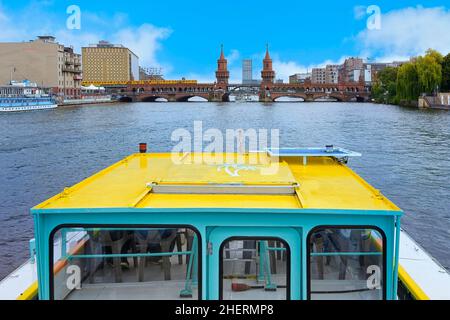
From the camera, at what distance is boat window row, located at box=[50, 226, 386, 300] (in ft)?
11.7

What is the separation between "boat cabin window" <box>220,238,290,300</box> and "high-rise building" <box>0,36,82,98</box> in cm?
9751

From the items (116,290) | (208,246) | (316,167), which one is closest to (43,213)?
(116,290)

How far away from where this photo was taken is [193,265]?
11.8 ft

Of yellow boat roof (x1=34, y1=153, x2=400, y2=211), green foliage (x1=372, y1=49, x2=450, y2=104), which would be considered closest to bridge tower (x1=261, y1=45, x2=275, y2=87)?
green foliage (x1=372, y1=49, x2=450, y2=104)

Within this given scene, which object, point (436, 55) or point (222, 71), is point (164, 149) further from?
point (222, 71)

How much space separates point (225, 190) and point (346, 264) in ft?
3.35

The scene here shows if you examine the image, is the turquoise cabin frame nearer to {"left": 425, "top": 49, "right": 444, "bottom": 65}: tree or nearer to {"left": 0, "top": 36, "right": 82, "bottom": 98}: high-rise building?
{"left": 425, "top": 49, "right": 444, "bottom": 65}: tree

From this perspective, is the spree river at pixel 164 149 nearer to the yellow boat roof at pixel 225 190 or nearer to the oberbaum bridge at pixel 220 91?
the yellow boat roof at pixel 225 190

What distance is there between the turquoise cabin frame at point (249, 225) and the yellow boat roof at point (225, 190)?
3.4 inches

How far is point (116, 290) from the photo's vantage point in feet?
12.8

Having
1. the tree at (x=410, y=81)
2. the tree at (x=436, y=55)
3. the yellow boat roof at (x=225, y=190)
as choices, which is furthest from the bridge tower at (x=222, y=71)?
the yellow boat roof at (x=225, y=190)
